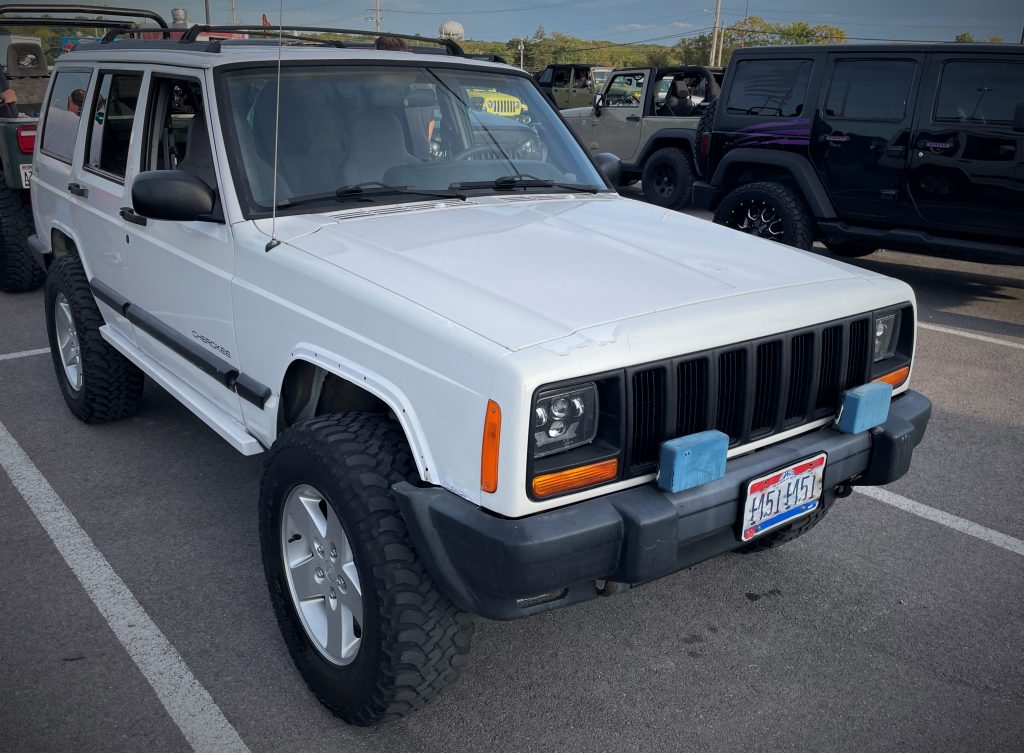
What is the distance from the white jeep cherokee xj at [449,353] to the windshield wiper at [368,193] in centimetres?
1

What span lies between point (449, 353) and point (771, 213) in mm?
6668

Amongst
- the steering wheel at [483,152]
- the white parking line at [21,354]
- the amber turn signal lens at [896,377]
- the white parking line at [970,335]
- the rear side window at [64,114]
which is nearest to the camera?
the amber turn signal lens at [896,377]

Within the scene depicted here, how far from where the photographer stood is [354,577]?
2518mm

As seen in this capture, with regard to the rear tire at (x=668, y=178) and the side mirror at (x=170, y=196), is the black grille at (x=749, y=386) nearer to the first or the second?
the side mirror at (x=170, y=196)

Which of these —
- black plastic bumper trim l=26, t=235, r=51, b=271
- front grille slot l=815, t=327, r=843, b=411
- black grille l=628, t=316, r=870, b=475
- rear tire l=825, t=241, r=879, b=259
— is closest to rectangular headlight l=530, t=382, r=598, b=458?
black grille l=628, t=316, r=870, b=475


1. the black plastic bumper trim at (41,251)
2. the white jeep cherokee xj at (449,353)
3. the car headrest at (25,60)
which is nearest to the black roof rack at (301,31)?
the white jeep cherokee xj at (449,353)

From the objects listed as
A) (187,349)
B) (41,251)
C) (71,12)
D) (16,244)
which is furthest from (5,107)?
(187,349)

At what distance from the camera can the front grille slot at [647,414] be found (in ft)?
7.54

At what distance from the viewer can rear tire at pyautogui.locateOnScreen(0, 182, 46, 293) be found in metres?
7.09

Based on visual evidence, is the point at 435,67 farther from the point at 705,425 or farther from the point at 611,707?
the point at 611,707

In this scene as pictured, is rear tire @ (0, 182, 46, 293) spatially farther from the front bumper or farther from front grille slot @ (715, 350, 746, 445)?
front grille slot @ (715, 350, 746, 445)

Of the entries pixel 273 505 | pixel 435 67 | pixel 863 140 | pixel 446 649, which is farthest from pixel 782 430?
pixel 863 140

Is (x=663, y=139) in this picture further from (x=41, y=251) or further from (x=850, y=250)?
(x=41, y=251)

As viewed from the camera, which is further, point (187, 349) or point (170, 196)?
Result: point (187, 349)
